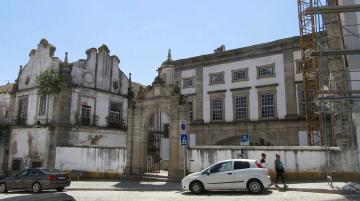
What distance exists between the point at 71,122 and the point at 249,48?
695 inches

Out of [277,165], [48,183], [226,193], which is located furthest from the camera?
[48,183]

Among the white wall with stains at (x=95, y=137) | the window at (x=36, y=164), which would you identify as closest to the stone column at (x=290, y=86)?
the white wall with stains at (x=95, y=137)

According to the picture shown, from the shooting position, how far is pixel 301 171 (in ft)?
60.9

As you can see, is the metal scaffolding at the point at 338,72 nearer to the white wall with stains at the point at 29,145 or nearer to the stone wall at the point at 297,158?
the stone wall at the point at 297,158

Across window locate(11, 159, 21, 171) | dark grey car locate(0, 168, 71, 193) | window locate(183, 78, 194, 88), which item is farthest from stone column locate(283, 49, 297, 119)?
window locate(11, 159, 21, 171)

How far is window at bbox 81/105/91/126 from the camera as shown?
104 ft

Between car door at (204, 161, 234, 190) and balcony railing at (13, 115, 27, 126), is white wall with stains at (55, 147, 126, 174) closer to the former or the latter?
balcony railing at (13, 115, 27, 126)

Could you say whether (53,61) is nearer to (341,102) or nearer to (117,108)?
(117,108)

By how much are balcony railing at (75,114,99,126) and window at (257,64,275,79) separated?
52.4 ft

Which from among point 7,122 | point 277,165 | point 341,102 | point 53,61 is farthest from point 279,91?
point 7,122

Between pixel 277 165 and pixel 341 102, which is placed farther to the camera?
pixel 341 102

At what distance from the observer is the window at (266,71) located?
31408 millimetres

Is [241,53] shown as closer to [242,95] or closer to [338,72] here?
[242,95]

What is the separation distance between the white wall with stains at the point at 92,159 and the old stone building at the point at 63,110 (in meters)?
0.11
